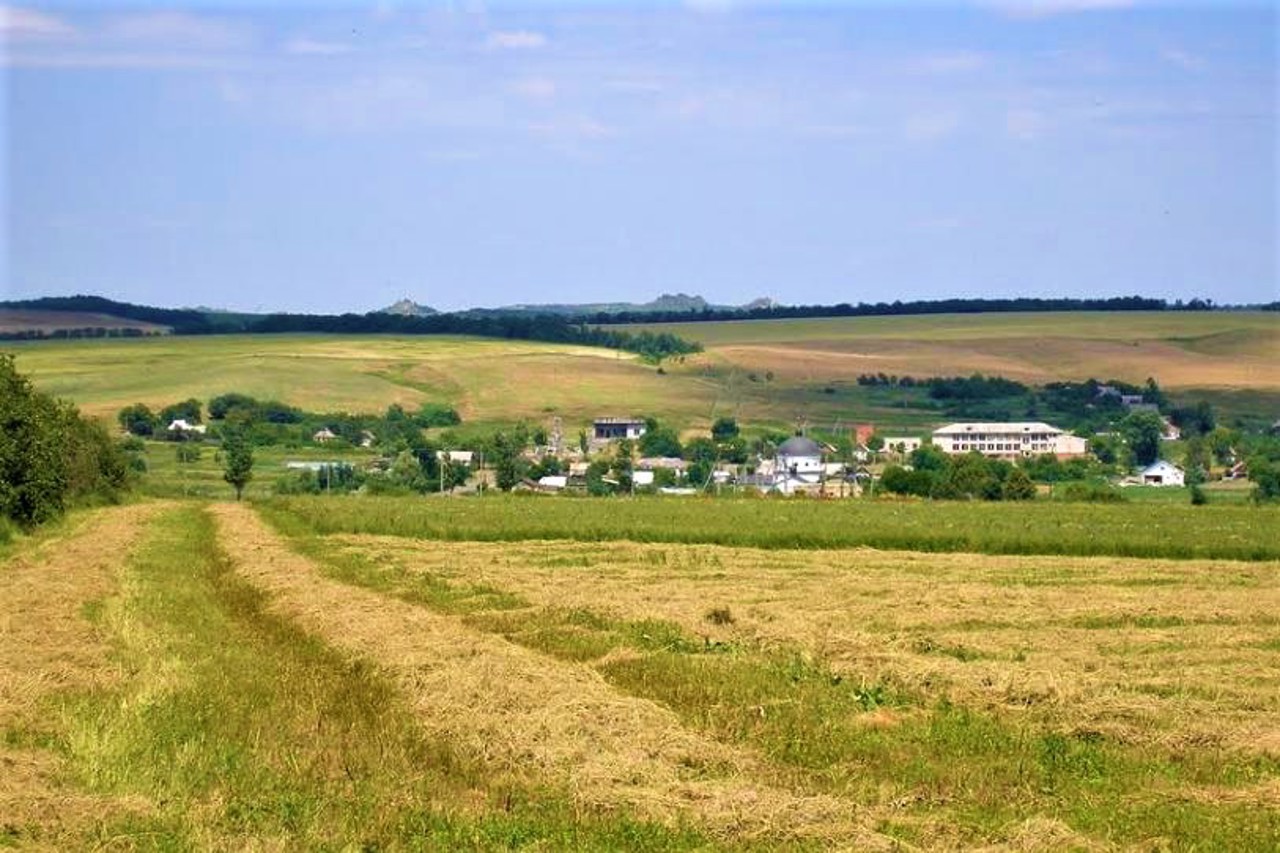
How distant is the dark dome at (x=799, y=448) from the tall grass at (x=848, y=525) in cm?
4747

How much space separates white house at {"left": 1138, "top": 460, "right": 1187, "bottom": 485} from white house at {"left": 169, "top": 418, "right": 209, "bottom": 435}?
62.9 m

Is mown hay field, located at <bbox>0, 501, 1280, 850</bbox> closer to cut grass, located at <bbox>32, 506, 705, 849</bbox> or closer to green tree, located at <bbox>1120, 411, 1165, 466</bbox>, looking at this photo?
cut grass, located at <bbox>32, 506, 705, 849</bbox>

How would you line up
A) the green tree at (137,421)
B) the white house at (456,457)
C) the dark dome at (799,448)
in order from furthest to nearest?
the green tree at (137,421) < the dark dome at (799,448) < the white house at (456,457)

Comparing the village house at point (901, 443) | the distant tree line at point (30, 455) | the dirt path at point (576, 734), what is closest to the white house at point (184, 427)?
the village house at point (901, 443)

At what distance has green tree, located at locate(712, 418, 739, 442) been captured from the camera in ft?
440

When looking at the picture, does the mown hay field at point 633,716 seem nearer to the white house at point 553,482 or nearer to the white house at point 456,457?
the white house at point 553,482

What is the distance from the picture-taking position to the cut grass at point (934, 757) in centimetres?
1277

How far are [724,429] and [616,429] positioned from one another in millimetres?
→ 8152

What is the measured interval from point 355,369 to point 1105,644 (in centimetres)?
14096

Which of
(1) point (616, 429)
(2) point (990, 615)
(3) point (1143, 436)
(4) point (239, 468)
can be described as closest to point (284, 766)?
(2) point (990, 615)

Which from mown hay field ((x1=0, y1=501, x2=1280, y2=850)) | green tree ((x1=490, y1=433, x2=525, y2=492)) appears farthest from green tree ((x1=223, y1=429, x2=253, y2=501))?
mown hay field ((x1=0, y1=501, x2=1280, y2=850))

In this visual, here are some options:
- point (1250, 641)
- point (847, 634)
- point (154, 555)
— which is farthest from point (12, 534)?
point (1250, 641)

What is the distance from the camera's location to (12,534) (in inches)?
1774

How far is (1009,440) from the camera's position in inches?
5148
